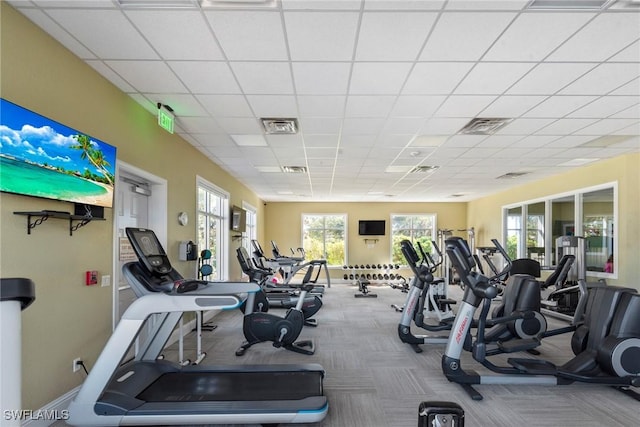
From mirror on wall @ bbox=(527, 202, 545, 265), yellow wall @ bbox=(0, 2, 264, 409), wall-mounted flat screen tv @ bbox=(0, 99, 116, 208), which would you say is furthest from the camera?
mirror on wall @ bbox=(527, 202, 545, 265)

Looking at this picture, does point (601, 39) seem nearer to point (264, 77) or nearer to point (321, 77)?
point (321, 77)

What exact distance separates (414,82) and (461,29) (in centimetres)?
80

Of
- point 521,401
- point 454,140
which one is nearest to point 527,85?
point 454,140

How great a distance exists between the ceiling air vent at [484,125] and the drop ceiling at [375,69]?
0.10ft

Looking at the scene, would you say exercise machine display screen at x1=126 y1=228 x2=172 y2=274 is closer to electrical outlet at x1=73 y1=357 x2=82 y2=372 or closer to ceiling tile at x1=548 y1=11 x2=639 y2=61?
electrical outlet at x1=73 y1=357 x2=82 y2=372

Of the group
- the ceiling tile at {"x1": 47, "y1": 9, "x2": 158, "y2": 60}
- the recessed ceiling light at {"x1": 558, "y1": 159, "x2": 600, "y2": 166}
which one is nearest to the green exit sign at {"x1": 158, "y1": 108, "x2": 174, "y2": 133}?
the ceiling tile at {"x1": 47, "y1": 9, "x2": 158, "y2": 60}

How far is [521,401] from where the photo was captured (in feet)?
9.80

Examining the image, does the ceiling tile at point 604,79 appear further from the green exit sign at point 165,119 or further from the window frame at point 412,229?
the window frame at point 412,229

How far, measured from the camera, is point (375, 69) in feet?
9.63

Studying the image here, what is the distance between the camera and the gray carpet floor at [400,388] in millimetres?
2709

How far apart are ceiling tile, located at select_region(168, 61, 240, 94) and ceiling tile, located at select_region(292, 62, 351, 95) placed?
2.12ft

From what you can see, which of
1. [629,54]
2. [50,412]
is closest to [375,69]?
[629,54]

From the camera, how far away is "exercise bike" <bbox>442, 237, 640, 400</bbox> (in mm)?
3054

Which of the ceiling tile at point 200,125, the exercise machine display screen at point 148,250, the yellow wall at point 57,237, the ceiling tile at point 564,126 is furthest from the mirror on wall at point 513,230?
the yellow wall at point 57,237
